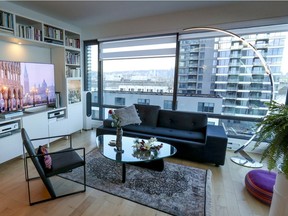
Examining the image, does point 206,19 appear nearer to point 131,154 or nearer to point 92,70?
point 131,154

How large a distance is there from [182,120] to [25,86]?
287 cm

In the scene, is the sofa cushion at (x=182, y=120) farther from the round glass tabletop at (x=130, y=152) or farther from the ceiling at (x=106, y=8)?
the ceiling at (x=106, y=8)

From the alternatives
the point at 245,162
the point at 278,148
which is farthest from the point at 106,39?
the point at 278,148

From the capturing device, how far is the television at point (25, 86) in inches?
107

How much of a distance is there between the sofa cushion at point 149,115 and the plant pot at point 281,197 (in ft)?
7.74

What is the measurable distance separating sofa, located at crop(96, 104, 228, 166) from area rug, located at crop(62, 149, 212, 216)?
0.28 meters

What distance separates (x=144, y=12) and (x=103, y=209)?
128 inches

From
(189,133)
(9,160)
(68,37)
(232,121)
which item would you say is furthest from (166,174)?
(68,37)

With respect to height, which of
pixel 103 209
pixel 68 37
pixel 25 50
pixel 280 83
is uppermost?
pixel 68 37

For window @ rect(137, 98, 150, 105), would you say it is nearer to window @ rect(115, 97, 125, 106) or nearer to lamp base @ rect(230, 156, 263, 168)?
window @ rect(115, 97, 125, 106)

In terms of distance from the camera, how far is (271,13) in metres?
2.85

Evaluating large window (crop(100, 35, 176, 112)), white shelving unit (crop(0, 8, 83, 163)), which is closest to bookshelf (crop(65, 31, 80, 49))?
white shelving unit (crop(0, 8, 83, 163))

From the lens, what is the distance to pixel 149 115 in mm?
3668

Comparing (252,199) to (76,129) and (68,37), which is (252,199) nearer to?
(76,129)
